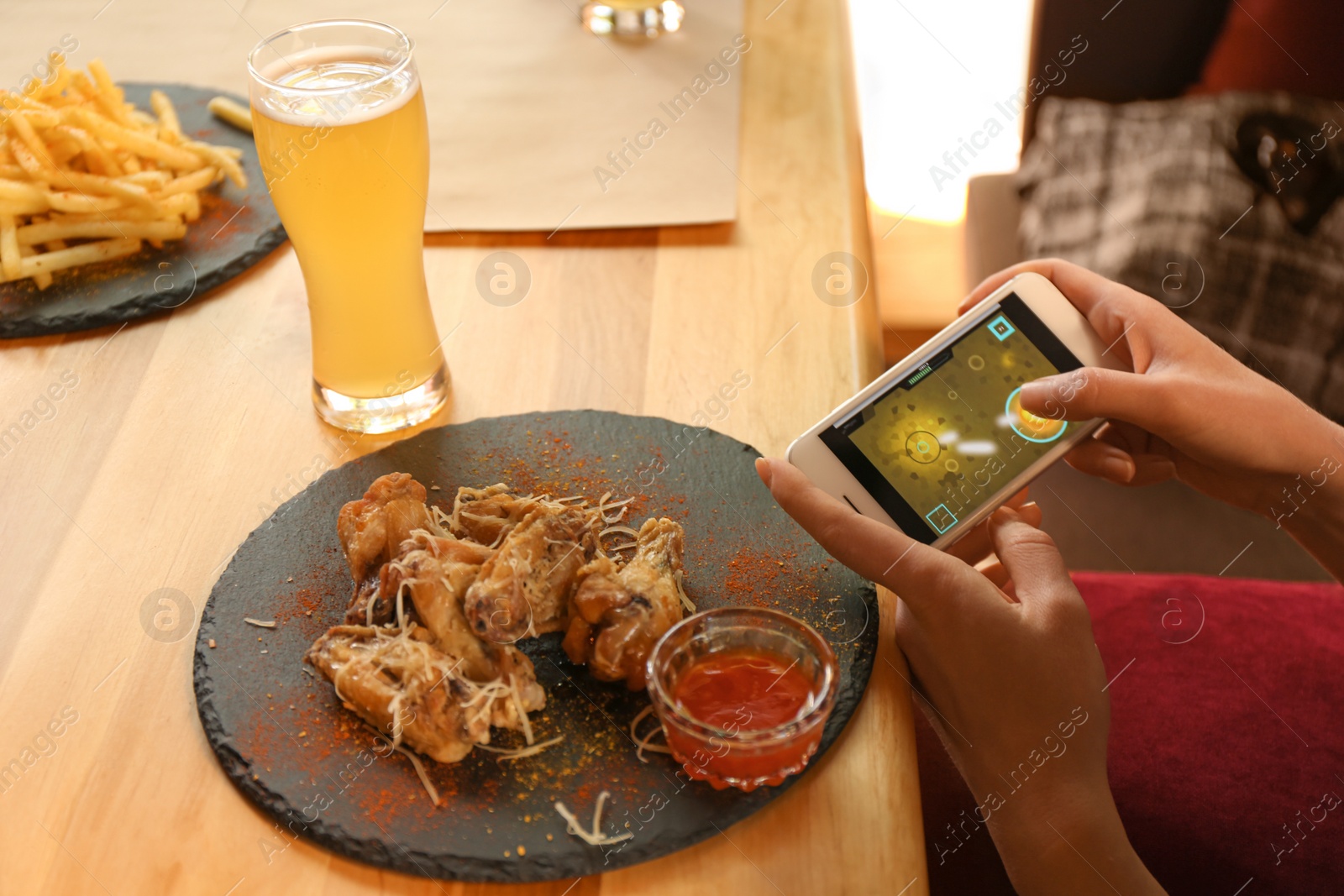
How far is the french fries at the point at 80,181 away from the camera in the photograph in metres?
1.42

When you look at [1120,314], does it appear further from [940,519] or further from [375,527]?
[375,527]

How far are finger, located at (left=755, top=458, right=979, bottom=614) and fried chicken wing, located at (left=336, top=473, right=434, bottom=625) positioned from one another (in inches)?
13.6

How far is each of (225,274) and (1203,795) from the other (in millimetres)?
1410

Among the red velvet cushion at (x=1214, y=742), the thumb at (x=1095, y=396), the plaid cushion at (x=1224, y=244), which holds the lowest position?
the red velvet cushion at (x=1214, y=742)

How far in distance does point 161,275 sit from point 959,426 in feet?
3.51

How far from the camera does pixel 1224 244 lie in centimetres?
198

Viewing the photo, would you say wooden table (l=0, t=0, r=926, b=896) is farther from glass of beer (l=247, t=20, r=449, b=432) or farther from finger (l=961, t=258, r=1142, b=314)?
finger (l=961, t=258, r=1142, b=314)

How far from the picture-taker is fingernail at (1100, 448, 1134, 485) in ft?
4.69

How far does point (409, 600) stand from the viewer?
95 centimetres

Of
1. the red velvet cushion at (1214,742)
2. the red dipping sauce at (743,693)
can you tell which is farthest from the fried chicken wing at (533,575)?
the red velvet cushion at (1214,742)

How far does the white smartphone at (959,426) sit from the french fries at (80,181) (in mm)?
955

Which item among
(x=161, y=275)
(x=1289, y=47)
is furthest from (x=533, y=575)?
(x=1289, y=47)

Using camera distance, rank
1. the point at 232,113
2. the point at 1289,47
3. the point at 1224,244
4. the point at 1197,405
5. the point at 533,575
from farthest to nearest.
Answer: the point at 1289,47
the point at 1224,244
the point at 232,113
the point at 1197,405
the point at 533,575

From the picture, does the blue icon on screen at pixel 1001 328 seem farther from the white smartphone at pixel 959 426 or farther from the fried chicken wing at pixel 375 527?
the fried chicken wing at pixel 375 527
